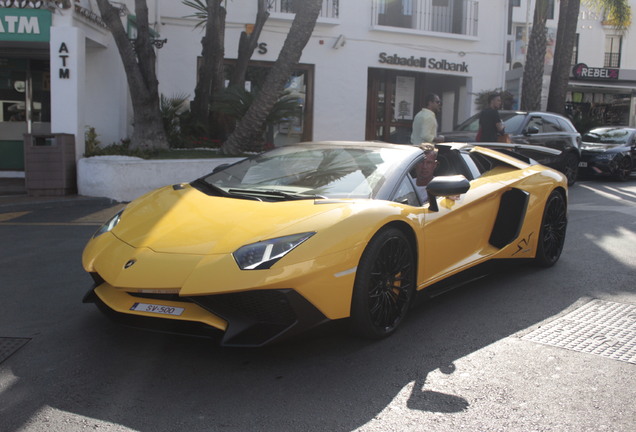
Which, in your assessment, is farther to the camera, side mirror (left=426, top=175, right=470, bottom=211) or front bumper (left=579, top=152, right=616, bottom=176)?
front bumper (left=579, top=152, right=616, bottom=176)

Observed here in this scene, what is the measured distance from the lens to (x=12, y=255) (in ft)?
21.4

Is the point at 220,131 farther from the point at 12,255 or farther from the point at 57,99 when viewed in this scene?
the point at 12,255

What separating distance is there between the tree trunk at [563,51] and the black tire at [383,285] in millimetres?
15821

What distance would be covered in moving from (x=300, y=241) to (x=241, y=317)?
1.71 ft

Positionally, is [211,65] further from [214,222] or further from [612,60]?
[612,60]

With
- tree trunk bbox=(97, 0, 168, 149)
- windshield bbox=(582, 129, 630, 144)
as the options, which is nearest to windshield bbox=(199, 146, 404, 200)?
tree trunk bbox=(97, 0, 168, 149)

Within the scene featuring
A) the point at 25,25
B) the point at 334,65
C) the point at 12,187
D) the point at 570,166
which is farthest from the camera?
the point at 334,65

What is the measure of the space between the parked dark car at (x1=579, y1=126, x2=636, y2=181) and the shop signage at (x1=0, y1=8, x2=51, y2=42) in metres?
11.7

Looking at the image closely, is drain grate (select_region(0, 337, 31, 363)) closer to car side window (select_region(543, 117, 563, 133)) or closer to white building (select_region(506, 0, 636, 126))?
car side window (select_region(543, 117, 563, 133))

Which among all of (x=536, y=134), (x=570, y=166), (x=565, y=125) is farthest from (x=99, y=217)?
(x=565, y=125)

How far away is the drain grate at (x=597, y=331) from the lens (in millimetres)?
4020

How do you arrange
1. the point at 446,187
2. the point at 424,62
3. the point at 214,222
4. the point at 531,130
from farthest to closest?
the point at 424,62 → the point at 531,130 → the point at 446,187 → the point at 214,222

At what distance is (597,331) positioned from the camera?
4.37 metres

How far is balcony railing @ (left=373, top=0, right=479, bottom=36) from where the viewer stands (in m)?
20.1
